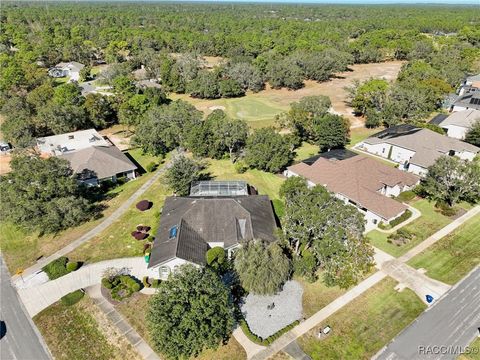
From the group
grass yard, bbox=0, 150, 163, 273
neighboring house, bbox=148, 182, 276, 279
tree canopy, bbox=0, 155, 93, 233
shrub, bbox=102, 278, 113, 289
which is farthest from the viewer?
tree canopy, bbox=0, 155, 93, 233

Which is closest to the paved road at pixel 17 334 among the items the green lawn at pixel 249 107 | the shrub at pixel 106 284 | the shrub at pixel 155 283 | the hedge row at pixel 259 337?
the shrub at pixel 106 284

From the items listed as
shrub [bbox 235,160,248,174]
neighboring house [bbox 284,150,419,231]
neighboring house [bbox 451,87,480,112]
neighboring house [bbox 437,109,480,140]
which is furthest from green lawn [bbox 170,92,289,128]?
neighboring house [bbox 451,87,480,112]

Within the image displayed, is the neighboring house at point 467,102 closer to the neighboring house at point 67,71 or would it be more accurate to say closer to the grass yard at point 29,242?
the grass yard at point 29,242

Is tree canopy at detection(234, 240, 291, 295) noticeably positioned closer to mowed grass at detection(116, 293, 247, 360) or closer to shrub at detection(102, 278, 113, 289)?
mowed grass at detection(116, 293, 247, 360)

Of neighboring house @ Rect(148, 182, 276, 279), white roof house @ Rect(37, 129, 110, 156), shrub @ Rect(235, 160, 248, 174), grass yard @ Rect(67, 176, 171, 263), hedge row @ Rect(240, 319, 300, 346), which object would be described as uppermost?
neighboring house @ Rect(148, 182, 276, 279)

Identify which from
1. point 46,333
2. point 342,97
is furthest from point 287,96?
point 46,333

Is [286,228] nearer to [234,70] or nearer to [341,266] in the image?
[341,266]

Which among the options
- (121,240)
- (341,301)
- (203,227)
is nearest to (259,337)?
(341,301)
